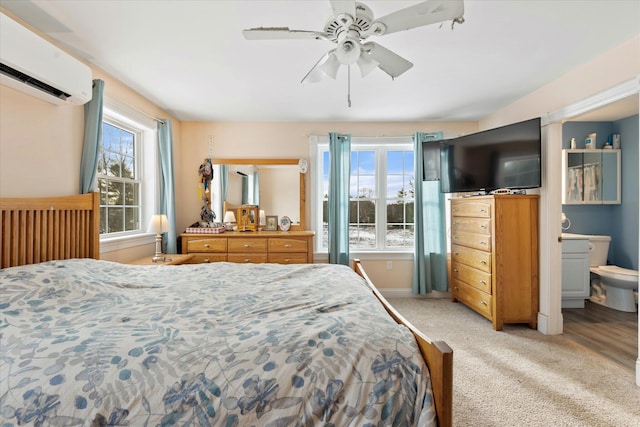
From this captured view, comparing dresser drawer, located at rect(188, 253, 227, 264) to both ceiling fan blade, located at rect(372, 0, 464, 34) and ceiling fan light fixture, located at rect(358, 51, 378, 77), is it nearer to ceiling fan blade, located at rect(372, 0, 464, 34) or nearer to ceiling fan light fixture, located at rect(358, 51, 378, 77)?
ceiling fan light fixture, located at rect(358, 51, 378, 77)

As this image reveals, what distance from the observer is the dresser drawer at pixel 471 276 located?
3.14 meters

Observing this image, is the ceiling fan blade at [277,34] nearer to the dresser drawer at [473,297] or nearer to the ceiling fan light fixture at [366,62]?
the ceiling fan light fixture at [366,62]

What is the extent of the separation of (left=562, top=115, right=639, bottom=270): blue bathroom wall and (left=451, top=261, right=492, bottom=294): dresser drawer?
5.65 ft

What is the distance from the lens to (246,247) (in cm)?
363

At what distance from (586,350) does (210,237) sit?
390 cm

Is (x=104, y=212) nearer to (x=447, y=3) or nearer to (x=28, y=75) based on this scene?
(x=28, y=75)

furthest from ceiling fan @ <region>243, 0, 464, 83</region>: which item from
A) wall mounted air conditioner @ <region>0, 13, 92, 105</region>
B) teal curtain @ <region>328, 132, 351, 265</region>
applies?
teal curtain @ <region>328, 132, 351, 265</region>

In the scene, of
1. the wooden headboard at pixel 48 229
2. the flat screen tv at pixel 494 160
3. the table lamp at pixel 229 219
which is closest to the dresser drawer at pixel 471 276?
the flat screen tv at pixel 494 160

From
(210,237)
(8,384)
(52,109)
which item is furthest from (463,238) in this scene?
(52,109)

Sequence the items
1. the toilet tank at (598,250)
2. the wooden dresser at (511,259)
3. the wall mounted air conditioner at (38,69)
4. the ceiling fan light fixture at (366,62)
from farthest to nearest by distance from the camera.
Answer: the toilet tank at (598,250) < the wooden dresser at (511,259) < the ceiling fan light fixture at (366,62) < the wall mounted air conditioner at (38,69)

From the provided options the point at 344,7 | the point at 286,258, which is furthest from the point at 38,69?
the point at 286,258

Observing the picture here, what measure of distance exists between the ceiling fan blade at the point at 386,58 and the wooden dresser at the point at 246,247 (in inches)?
88.3

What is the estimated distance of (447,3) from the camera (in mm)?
1350

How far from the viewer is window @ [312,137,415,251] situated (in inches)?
167
